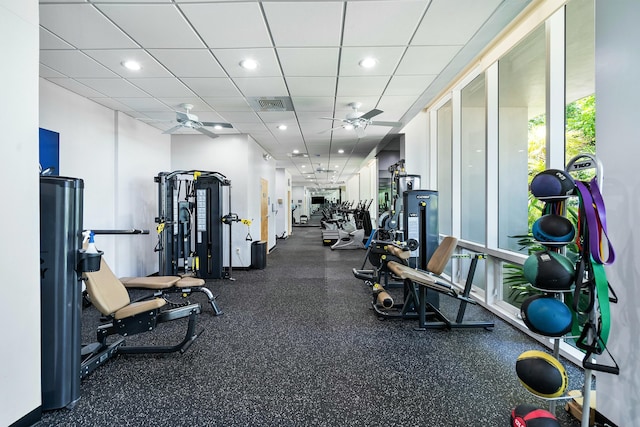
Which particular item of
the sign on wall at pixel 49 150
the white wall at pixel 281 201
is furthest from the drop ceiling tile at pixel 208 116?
the white wall at pixel 281 201

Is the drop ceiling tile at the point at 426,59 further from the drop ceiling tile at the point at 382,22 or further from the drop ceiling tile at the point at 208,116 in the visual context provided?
the drop ceiling tile at the point at 208,116

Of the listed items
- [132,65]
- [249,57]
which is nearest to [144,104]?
[132,65]

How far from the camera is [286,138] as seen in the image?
6.96 meters

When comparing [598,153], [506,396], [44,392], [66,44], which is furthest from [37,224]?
[598,153]

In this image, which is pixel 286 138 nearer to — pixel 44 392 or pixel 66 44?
pixel 66 44

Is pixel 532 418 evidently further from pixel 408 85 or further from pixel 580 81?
pixel 408 85

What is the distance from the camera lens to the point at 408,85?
3.94 m

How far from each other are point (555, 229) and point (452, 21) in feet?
6.76

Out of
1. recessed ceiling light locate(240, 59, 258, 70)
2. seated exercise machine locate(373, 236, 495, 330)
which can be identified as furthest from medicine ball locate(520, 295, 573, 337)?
recessed ceiling light locate(240, 59, 258, 70)

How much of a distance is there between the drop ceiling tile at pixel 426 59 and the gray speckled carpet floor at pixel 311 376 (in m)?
2.93

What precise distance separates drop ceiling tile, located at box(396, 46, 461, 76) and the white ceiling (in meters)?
0.01

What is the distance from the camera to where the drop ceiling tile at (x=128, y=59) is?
3039mm

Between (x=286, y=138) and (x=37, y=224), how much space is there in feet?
17.9

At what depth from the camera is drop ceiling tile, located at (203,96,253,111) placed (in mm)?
4375
